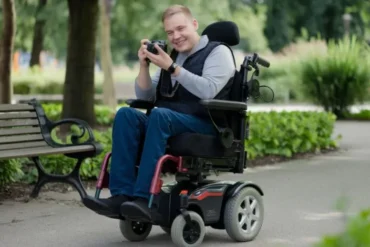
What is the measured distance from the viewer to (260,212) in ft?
17.9

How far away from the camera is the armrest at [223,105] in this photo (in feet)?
16.1

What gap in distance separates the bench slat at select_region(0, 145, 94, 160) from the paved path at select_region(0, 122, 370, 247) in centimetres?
42

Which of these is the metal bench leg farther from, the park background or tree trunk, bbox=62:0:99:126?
tree trunk, bbox=62:0:99:126

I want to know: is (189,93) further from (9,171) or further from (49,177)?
(9,171)

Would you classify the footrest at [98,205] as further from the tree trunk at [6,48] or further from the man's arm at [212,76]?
the tree trunk at [6,48]

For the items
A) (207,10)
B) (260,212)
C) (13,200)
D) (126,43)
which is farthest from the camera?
(126,43)

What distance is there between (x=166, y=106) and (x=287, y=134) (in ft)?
19.0

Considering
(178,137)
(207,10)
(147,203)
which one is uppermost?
(207,10)

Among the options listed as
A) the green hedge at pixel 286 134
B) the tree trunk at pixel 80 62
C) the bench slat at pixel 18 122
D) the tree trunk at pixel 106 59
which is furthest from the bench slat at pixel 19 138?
the tree trunk at pixel 106 59

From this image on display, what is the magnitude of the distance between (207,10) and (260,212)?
1093 inches

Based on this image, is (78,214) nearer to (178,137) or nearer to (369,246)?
(178,137)

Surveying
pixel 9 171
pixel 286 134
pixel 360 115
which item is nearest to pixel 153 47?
pixel 9 171

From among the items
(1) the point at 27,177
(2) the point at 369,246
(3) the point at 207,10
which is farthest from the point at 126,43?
(2) the point at 369,246

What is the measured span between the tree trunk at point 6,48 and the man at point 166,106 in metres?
8.27
